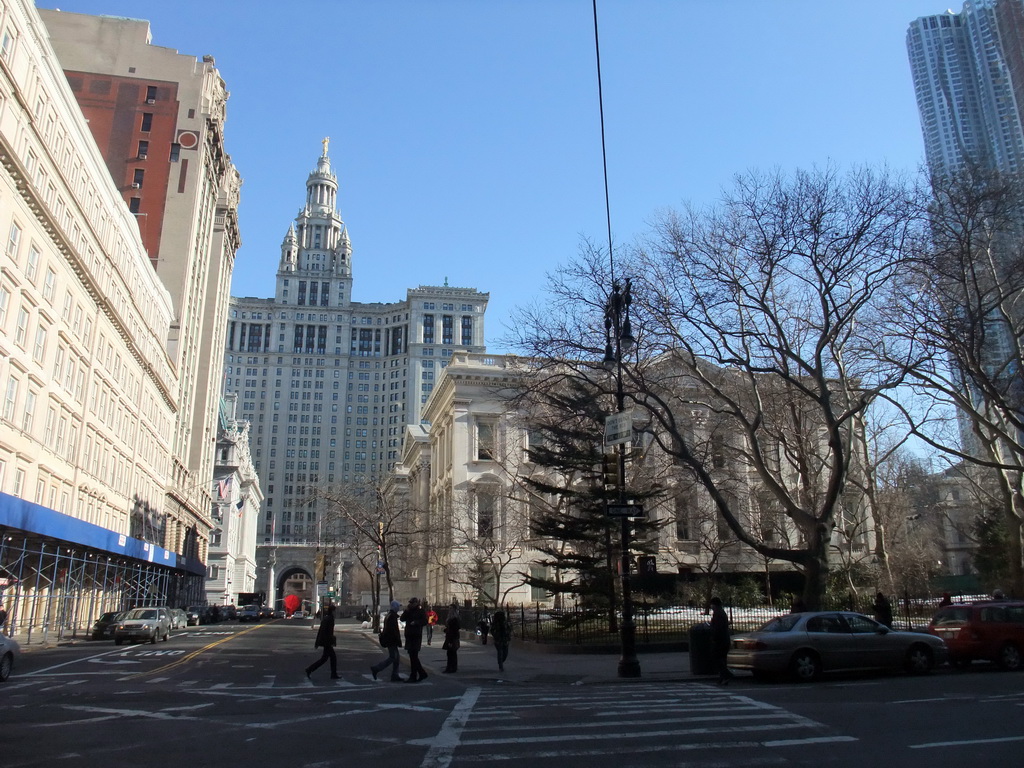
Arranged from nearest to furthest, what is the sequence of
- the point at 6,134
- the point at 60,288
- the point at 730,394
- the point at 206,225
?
the point at 6,134 < the point at 60,288 < the point at 730,394 < the point at 206,225

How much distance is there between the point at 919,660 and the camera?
16.9m

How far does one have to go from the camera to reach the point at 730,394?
39.6 metres

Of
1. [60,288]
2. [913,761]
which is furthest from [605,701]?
[60,288]

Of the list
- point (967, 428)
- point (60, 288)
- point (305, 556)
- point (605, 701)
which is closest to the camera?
point (605, 701)

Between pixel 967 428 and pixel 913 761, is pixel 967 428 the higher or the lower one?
the higher one

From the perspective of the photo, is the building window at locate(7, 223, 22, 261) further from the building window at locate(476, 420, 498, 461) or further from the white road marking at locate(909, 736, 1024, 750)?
the white road marking at locate(909, 736, 1024, 750)

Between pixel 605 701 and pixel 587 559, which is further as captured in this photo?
pixel 587 559

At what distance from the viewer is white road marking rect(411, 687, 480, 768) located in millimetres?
8188

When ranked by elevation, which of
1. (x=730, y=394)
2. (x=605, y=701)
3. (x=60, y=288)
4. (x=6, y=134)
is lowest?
(x=605, y=701)

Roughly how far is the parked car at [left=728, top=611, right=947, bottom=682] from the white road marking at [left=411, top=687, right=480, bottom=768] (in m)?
6.14

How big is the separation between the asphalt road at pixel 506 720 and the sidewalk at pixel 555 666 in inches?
7.0

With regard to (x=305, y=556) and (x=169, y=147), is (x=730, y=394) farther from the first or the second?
(x=305, y=556)

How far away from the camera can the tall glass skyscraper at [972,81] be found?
147 feet

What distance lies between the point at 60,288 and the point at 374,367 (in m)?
128
